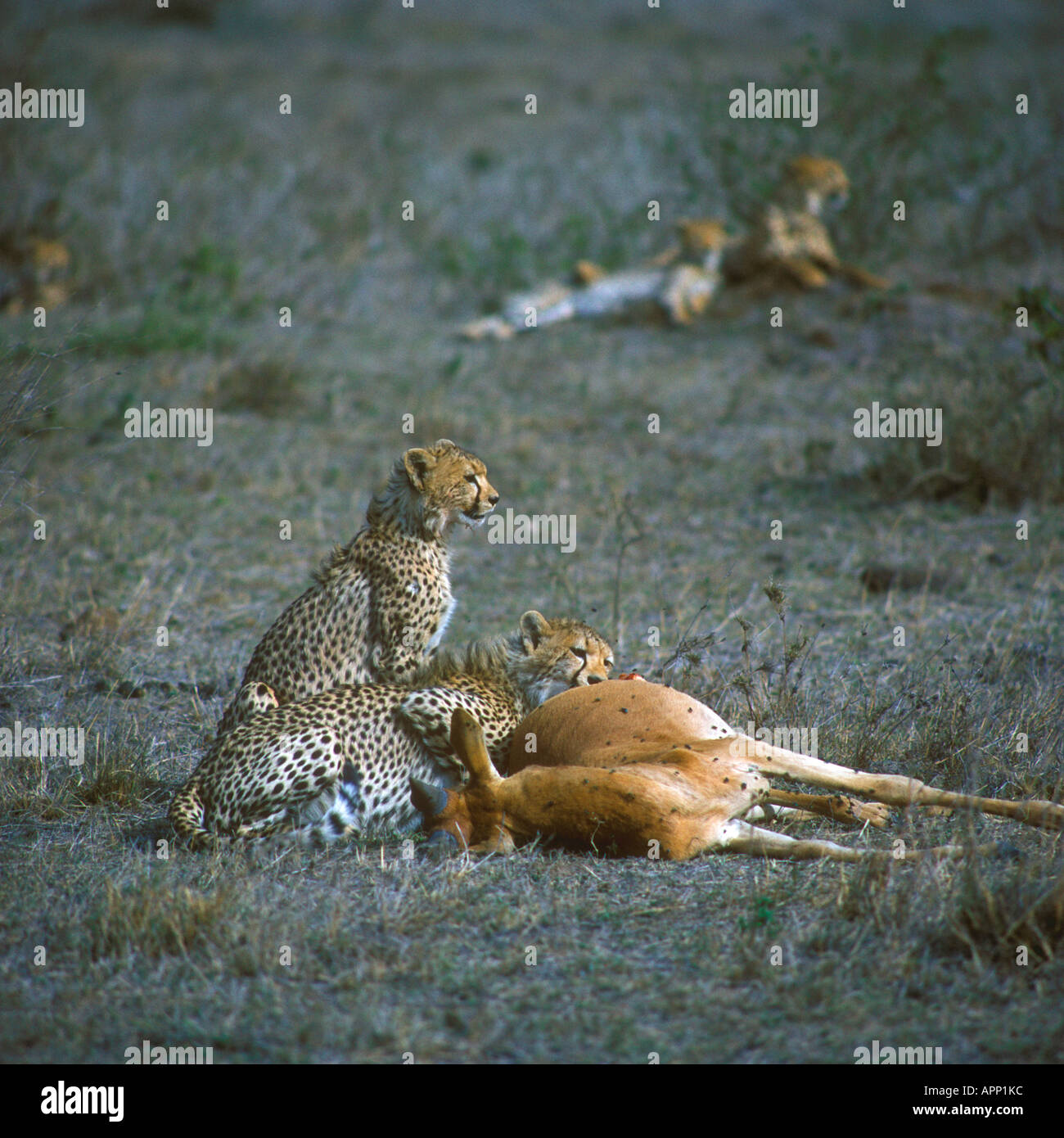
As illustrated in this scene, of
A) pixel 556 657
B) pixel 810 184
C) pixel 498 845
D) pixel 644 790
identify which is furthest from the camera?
pixel 810 184

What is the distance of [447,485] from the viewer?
578 cm

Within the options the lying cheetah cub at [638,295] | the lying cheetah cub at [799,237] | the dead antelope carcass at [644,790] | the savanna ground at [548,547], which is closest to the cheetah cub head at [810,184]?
the lying cheetah cub at [799,237]

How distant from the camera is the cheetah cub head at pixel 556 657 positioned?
538cm

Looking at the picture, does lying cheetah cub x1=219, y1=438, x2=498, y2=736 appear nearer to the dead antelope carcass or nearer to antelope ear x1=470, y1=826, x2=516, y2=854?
the dead antelope carcass

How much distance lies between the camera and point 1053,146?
1356cm

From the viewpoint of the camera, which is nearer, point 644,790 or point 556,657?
point 644,790

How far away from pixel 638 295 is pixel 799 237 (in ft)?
5.26

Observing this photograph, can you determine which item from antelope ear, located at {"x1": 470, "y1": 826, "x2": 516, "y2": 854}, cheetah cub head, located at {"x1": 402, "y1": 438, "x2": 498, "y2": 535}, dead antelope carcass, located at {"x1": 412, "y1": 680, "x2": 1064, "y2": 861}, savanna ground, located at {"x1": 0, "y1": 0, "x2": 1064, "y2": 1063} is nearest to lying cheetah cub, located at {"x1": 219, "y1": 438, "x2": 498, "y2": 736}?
cheetah cub head, located at {"x1": 402, "y1": 438, "x2": 498, "y2": 535}

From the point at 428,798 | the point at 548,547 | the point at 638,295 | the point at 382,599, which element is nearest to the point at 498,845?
the point at 428,798

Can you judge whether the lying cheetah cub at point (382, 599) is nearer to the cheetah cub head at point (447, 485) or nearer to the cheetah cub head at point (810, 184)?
the cheetah cub head at point (447, 485)

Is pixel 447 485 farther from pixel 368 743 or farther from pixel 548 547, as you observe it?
pixel 548 547

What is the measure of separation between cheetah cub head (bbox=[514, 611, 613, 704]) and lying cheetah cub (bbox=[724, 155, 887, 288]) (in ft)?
26.7

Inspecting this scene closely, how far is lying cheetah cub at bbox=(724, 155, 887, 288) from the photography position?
496 inches
